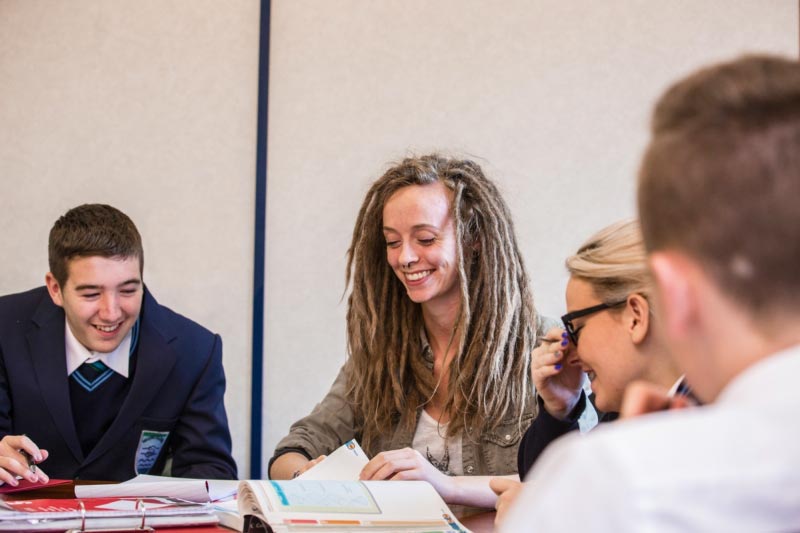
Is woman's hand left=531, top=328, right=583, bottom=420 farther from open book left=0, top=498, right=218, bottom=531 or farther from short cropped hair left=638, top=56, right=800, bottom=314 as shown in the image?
short cropped hair left=638, top=56, right=800, bottom=314

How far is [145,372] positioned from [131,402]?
0.27 feet

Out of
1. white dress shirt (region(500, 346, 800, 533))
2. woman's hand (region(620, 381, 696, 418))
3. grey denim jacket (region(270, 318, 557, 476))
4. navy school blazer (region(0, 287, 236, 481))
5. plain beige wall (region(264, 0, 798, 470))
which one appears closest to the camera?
white dress shirt (region(500, 346, 800, 533))

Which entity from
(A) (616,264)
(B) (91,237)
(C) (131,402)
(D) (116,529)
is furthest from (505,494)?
(B) (91,237)

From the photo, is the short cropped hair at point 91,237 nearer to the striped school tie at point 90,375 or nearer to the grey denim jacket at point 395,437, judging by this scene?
the striped school tie at point 90,375

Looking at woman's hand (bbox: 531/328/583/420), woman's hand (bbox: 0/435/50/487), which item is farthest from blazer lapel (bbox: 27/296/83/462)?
woman's hand (bbox: 531/328/583/420)

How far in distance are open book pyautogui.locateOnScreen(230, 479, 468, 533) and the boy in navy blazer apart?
2.89ft

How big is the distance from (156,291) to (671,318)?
8.51ft

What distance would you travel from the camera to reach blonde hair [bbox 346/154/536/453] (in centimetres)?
208

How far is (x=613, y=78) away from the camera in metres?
3.07

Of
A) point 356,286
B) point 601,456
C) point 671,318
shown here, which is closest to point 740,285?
point 671,318

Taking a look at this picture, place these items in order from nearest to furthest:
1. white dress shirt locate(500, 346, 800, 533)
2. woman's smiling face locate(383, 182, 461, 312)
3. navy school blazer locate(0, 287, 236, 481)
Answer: white dress shirt locate(500, 346, 800, 533) < woman's smiling face locate(383, 182, 461, 312) < navy school blazer locate(0, 287, 236, 481)

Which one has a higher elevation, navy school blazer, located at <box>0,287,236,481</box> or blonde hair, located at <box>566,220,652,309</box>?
blonde hair, located at <box>566,220,652,309</box>

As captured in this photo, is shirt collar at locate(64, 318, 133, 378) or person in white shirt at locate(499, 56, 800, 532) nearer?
person in white shirt at locate(499, 56, 800, 532)

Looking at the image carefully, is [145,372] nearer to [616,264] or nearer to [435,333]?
[435,333]
